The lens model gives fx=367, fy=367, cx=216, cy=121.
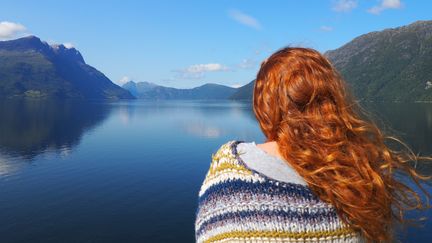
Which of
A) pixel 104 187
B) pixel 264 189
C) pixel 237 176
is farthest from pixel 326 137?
pixel 104 187

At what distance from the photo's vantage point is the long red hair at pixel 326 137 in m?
2.66

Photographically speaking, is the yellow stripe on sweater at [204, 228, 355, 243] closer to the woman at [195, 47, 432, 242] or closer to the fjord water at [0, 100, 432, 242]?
the woman at [195, 47, 432, 242]

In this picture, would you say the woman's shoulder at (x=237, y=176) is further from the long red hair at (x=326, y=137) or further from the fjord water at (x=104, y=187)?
the fjord water at (x=104, y=187)

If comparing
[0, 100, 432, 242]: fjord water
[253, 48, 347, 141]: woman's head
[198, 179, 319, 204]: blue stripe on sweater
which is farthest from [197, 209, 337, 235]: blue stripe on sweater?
[0, 100, 432, 242]: fjord water

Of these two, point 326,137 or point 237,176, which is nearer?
point 237,176

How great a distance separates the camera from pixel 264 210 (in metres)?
2.54

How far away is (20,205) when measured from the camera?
33625 millimetres

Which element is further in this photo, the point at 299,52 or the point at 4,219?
the point at 4,219

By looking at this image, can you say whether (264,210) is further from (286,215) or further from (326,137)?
(326,137)

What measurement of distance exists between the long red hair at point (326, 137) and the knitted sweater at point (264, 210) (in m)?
0.12

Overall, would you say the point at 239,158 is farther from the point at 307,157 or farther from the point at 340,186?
the point at 340,186

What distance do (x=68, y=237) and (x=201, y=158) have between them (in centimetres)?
2856

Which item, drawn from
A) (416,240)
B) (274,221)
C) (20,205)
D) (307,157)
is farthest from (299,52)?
(20,205)

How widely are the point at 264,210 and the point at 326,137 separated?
0.72m
